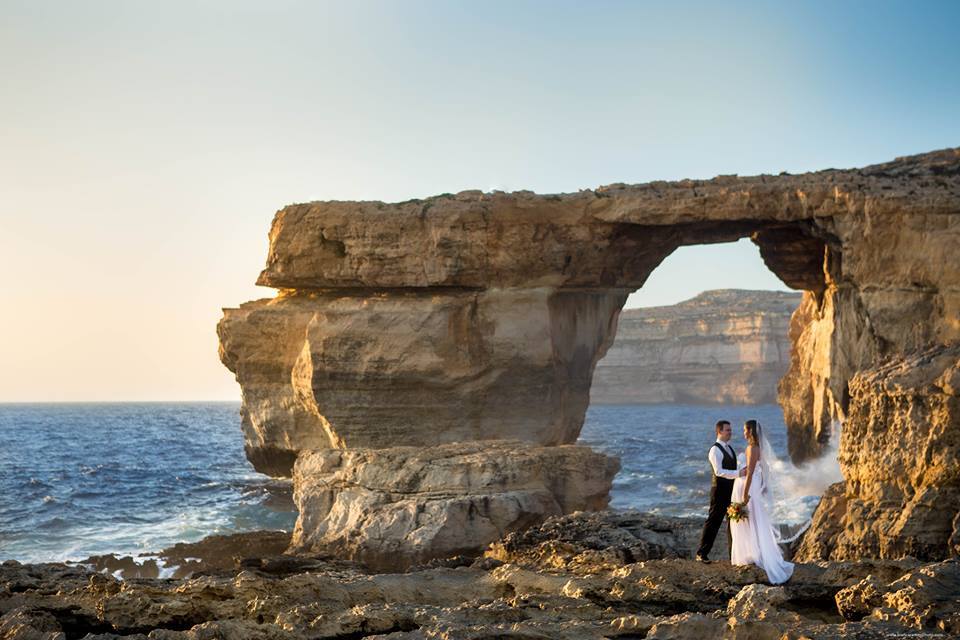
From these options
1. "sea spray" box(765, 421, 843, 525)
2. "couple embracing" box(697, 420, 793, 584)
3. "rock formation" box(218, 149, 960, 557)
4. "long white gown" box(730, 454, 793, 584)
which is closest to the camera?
"long white gown" box(730, 454, 793, 584)

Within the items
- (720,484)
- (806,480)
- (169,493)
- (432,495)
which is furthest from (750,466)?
(806,480)

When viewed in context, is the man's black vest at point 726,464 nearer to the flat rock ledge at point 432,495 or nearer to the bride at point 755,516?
the bride at point 755,516

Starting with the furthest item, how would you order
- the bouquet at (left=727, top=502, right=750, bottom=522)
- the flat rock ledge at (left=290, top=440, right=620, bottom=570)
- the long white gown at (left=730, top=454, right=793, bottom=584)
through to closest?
the flat rock ledge at (left=290, top=440, right=620, bottom=570), the bouquet at (left=727, top=502, right=750, bottom=522), the long white gown at (left=730, top=454, right=793, bottom=584)

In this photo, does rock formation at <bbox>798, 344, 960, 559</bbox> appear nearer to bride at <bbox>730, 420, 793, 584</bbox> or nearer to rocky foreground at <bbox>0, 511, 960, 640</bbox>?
rocky foreground at <bbox>0, 511, 960, 640</bbox>

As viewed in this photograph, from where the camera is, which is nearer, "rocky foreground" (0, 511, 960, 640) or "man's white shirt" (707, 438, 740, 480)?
"rocky foreground" (0, 511, 960, 640)

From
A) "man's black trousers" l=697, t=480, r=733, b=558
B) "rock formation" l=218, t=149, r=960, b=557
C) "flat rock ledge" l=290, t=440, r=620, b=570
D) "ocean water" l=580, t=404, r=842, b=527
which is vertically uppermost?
"rock formation" l=218, t=149, r=960, b=557

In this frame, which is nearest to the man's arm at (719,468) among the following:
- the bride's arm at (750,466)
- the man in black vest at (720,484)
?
the man in black vest at (720,484)

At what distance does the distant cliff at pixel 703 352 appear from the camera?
301ft

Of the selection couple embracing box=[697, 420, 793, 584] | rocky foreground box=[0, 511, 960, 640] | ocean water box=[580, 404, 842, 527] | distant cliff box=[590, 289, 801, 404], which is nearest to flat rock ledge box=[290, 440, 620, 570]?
ocean water box=[580, 404, 842, 527]

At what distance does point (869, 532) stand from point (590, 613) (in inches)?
143

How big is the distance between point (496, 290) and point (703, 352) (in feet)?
247

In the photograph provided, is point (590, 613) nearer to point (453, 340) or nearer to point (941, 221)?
point (453, 340)

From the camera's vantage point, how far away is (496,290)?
25594 mm

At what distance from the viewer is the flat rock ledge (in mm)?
14086
